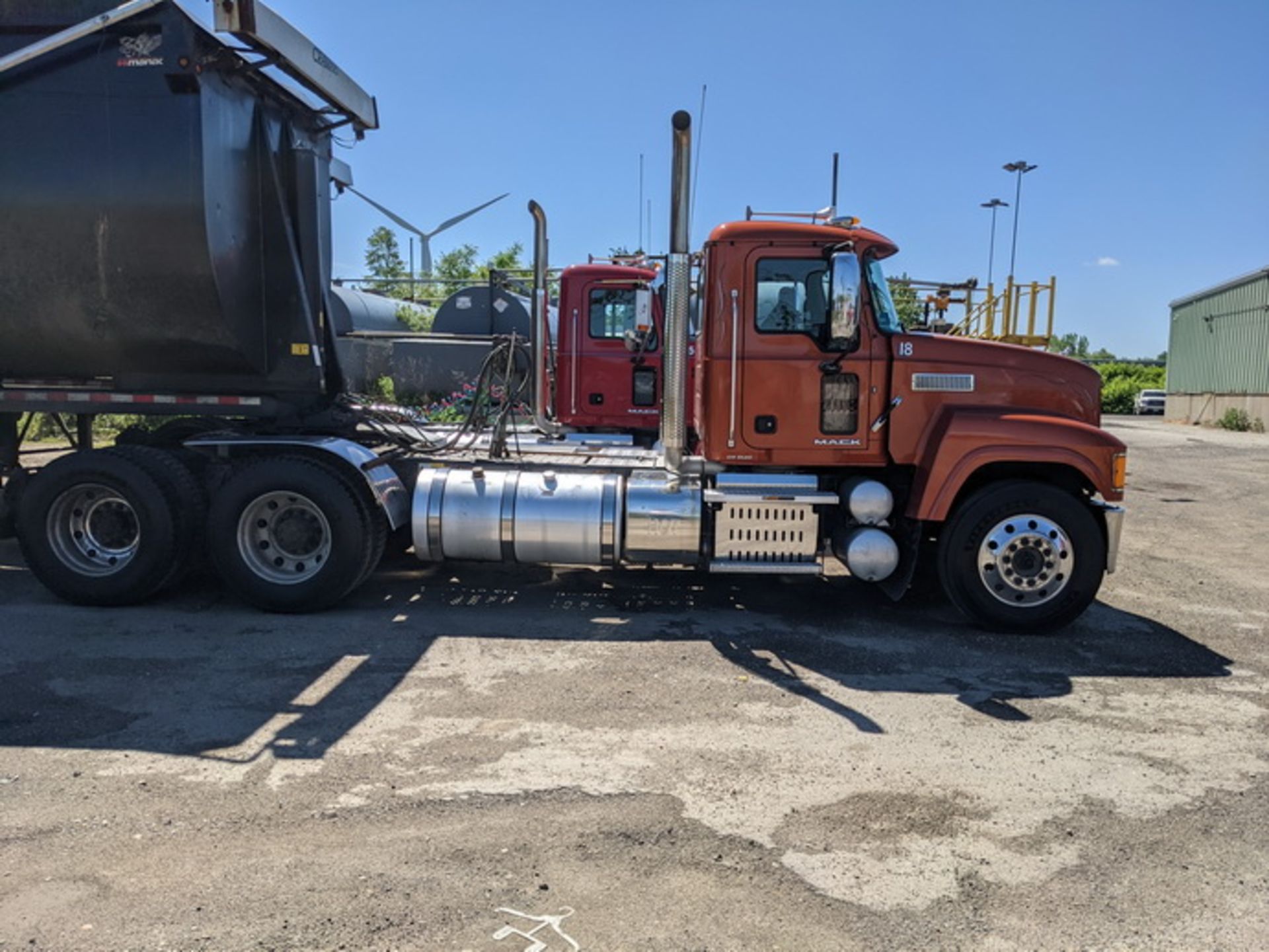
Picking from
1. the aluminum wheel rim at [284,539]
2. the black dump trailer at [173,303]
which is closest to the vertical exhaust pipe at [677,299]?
the black dump trailer at [173,303]

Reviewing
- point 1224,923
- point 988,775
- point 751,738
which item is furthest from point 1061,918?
point 751,738

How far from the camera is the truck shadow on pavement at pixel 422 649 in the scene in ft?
15.2

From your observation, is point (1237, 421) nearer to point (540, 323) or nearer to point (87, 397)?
point (540, 323)

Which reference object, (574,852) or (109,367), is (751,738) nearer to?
(574,852)

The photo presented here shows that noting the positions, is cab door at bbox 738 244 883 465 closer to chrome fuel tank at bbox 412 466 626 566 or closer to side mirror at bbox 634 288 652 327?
chrome fuel tank at bbox 412 466 626 566

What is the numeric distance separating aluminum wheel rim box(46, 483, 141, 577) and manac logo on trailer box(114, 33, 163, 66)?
300cm

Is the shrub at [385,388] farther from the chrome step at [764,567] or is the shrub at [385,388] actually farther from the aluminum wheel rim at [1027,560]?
the aluminum wheel rim at [1027,560]

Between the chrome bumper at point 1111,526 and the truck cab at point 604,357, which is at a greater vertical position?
the truck cab at point 604,357

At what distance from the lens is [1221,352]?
119ft

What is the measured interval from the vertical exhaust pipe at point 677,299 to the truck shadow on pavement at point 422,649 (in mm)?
1437

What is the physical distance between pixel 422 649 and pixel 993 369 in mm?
4459

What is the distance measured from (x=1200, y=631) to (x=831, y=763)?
4.01 m

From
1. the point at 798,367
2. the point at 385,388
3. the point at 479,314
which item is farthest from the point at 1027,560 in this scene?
the point at 385,388

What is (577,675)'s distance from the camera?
5375 millimetres
